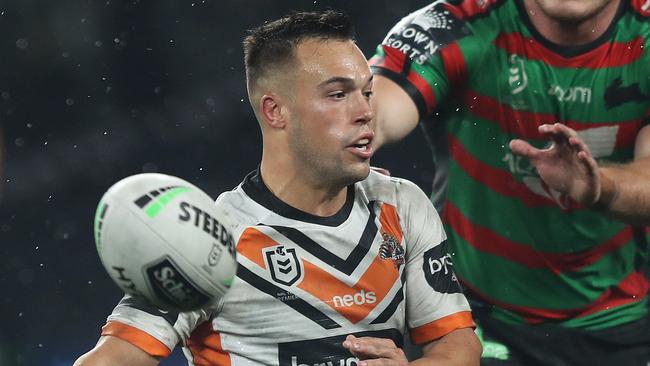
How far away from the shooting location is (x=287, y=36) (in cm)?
322

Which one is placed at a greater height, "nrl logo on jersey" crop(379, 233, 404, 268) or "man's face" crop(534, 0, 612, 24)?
"man's face" crop(534, 0, 612, 24)

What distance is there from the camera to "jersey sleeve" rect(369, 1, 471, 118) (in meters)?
3.76

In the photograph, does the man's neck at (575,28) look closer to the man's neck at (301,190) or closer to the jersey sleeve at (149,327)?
the man's neck at (301,190)

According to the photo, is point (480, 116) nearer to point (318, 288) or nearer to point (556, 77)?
point (556, 77)

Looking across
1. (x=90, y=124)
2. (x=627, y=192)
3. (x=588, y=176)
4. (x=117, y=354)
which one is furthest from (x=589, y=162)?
(x=90, y=124)

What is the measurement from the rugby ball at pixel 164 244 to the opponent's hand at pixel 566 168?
3.06ft

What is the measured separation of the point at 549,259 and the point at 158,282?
1545mm

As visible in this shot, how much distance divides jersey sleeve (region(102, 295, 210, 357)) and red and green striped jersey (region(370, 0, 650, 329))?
1.17 meters

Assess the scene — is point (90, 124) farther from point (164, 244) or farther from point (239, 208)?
point (164, 244)

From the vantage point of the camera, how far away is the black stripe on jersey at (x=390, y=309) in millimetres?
3137

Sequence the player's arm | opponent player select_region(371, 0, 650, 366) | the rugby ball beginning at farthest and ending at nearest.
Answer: opponent player select_region(371, 0, 650, 366), the player's arm, the rugby ball

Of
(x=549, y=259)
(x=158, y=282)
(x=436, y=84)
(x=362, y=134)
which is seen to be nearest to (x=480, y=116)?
(x=436, y=84)

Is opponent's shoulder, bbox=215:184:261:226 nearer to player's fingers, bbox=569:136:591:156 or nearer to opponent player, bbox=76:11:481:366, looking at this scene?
opponent player, bbox=76:11:481:366

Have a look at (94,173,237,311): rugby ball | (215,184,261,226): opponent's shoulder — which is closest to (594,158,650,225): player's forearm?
(215,184,261,226): opponent's shoulder
